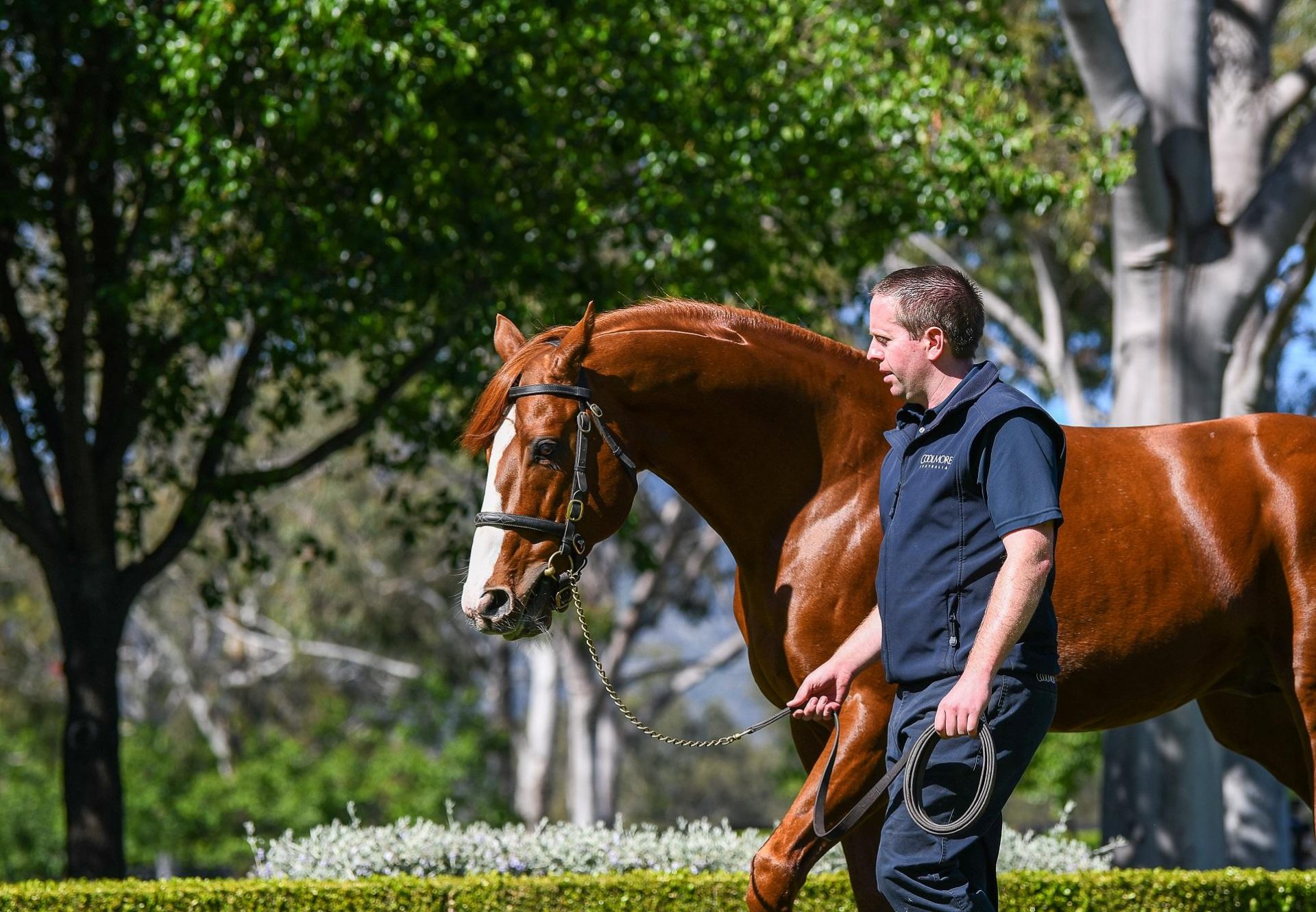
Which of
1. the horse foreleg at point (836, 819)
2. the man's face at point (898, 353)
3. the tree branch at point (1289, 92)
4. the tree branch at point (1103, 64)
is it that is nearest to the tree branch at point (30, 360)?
the tree branch at point (1103, 64)

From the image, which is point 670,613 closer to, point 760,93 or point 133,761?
point 133,761

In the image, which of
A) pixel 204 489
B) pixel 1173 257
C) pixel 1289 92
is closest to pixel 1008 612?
pixel 1173 257

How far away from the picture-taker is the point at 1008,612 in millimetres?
2693

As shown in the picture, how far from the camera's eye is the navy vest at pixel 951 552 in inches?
116

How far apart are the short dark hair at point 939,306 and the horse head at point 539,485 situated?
1.13m

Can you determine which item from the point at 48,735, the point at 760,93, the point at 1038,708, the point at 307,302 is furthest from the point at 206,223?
the point at 48,735

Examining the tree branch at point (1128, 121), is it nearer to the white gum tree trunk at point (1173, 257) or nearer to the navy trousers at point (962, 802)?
the white gum tree trunk at point (1173, 257)

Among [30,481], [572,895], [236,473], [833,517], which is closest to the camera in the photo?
[833,517]

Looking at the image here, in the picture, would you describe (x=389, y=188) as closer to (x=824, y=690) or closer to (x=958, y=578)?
(x=824, y=690)

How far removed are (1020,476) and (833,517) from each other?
1.30 meters

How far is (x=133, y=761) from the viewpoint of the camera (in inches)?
915

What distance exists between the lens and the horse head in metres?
3.71

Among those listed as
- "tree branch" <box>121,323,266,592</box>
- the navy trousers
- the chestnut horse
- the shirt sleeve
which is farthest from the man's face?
"tree branch" <box>121,323,266,592</box>

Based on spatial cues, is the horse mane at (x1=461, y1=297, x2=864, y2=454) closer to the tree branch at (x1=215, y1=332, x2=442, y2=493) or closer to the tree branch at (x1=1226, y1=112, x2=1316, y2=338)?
the tree branch at (x1=1226, y1=112, x2=1316, y2=338)
